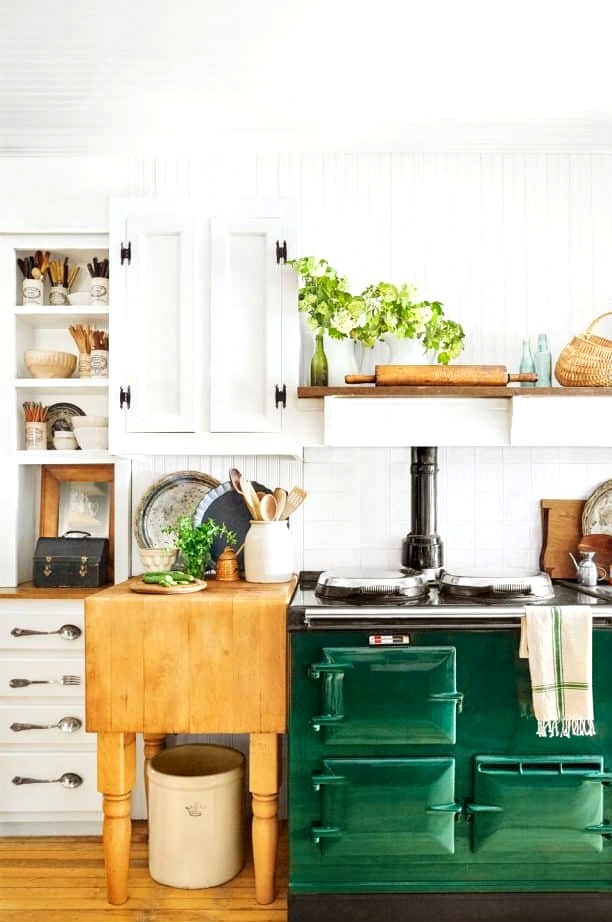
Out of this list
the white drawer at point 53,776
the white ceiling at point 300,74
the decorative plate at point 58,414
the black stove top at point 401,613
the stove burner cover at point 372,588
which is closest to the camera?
the white ceiling at point 300,74

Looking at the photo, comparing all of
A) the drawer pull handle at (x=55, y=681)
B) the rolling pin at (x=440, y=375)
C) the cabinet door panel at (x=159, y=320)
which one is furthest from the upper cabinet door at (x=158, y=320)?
the drawer pull handle at (x=55, y=681)

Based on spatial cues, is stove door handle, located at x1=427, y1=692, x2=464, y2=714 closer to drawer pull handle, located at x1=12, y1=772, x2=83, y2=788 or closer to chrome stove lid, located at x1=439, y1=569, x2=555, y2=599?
chrome stove lid, located at x1=439, y1=569, x2=555, y2=599

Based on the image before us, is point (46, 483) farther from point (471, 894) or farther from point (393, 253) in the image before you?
point (471, 894)

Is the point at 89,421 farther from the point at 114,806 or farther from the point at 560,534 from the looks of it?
the point at 560,534

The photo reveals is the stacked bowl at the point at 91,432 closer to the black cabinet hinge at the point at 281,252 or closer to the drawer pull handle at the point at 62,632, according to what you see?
the drawer pull handle at the point at 62,632

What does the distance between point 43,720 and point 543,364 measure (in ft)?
7.97

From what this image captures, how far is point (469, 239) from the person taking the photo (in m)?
3.32

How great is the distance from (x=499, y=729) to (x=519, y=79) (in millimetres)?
2248

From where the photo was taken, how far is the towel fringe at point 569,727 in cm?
244

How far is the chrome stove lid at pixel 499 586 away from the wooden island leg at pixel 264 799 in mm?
796

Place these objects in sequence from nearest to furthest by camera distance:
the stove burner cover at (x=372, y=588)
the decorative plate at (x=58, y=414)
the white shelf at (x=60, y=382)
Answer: the stove burner cover at (x=372, y=588)
the white shelf at (x=60, y=382)
the decorative plate at (x=58, y=414)

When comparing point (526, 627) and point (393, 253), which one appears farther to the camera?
point (393, 253)

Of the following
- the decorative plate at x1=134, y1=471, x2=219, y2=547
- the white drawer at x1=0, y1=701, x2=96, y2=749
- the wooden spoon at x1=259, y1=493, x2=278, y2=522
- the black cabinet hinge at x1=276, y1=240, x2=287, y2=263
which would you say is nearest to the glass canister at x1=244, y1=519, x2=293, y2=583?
the wooden spoon at x1=259, y1=493, x2=278, y2=522

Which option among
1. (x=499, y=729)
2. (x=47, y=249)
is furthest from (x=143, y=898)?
(x=47, y=249)
